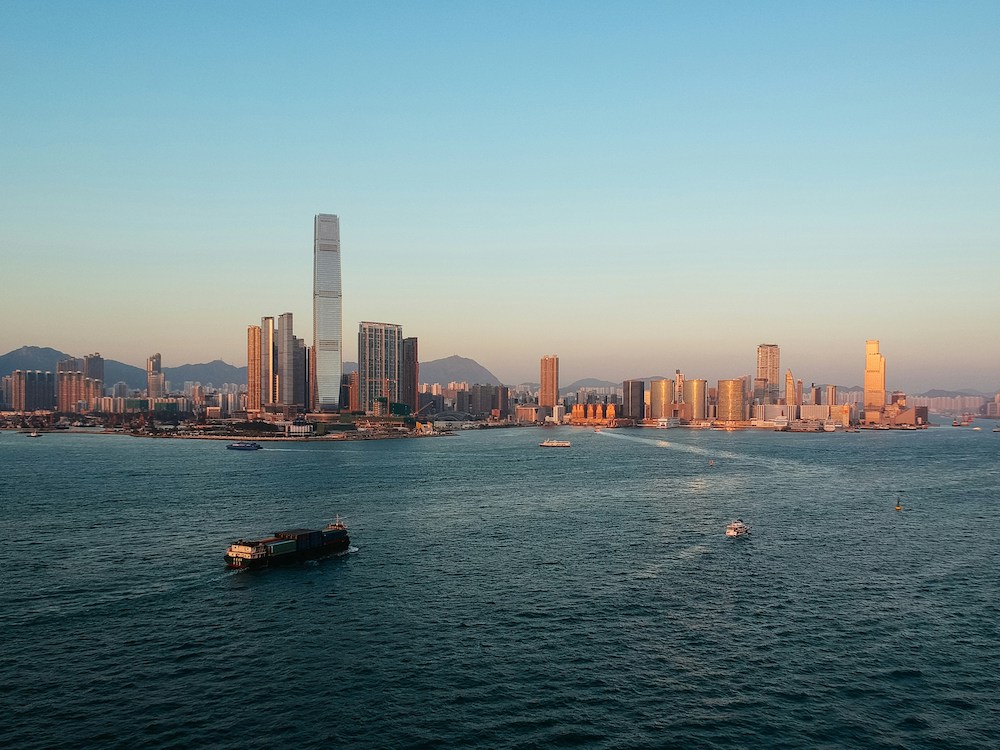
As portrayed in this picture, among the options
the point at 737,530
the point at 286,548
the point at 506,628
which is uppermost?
the point at 286,548

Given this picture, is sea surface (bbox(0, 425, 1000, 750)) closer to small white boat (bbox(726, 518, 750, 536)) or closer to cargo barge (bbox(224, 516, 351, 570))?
small white boat (bbox(726, 518, 750, 536))

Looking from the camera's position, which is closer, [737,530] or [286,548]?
[286,548]

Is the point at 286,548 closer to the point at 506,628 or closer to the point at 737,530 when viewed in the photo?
the point at 506,628

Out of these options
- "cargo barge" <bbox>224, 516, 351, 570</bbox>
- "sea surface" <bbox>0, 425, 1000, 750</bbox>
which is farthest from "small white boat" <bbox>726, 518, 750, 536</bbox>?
"cargo barge" <bbox>224, 516, 351, 570</bbox>

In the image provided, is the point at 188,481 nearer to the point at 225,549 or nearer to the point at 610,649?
the point at 225,549

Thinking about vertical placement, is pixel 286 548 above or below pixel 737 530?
above

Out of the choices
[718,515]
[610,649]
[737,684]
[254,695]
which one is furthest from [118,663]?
[718,515]

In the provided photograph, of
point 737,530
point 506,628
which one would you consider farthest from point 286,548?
point 737,530
